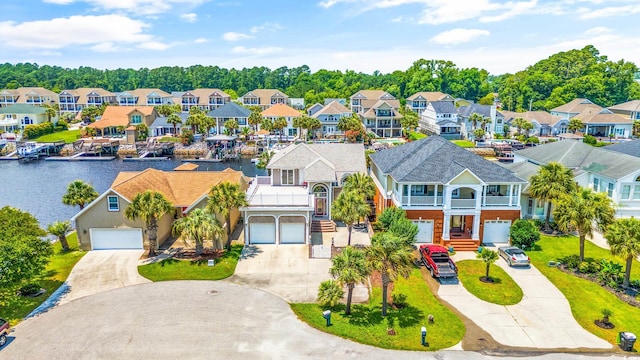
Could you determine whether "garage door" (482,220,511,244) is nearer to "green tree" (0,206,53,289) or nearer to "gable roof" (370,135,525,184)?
"gable roof" (370,135,525,184)

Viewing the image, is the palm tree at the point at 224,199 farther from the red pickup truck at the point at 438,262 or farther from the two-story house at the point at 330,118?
the two-story house at the point at 330,118

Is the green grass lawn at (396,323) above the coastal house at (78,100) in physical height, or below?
below

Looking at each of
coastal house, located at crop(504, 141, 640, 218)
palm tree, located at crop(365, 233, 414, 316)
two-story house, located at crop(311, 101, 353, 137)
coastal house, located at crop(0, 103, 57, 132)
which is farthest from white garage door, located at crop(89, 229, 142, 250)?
coastal house, located at crop(0, 103, 57, 132)

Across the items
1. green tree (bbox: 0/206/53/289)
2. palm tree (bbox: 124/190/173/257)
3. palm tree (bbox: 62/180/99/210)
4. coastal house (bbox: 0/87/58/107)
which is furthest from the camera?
coastal house (bbox: 0/87/58/107)

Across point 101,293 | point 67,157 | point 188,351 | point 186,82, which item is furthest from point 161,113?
point 188,351

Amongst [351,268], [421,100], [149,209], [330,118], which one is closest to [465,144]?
[330,118]

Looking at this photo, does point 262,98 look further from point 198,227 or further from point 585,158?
point 198,227

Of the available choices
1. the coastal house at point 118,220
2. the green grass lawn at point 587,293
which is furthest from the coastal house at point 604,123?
the coastal house at point 118,220
